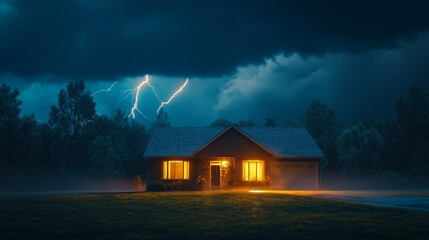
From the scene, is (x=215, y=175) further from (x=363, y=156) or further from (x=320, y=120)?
(x=320, y=120)

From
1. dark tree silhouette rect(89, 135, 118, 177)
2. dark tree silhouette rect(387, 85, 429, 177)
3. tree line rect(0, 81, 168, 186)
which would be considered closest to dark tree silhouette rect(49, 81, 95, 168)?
tree line rect(0, 81, 168, 186)

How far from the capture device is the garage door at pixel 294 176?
4103cm

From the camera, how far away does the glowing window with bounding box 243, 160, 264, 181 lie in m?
40.7

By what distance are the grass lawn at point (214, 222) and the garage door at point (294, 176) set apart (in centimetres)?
1980

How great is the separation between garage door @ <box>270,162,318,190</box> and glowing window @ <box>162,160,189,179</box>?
7.10 metres

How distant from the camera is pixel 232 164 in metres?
40.7

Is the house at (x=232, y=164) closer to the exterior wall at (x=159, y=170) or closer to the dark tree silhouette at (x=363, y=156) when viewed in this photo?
the exterior wall at (x=159, y=170)

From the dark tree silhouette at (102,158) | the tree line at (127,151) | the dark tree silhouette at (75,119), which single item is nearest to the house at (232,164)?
the tree line at (127,151)

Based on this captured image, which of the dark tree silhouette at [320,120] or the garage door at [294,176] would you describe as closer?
the garage door at [294,176]

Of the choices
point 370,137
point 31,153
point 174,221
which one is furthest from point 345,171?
point 174,221

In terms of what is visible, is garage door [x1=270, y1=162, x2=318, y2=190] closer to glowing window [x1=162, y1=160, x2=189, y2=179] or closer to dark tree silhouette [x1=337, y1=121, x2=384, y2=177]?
glowing window [x1=162, y1=160, x2=189, y2=179]

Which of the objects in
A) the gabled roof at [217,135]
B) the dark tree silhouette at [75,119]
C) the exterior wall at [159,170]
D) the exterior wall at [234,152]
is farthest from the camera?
the dark tree silhouette at [75,119]

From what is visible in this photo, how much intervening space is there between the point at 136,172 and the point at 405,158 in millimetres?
32346

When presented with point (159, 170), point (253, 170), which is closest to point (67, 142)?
point (159, 170)
